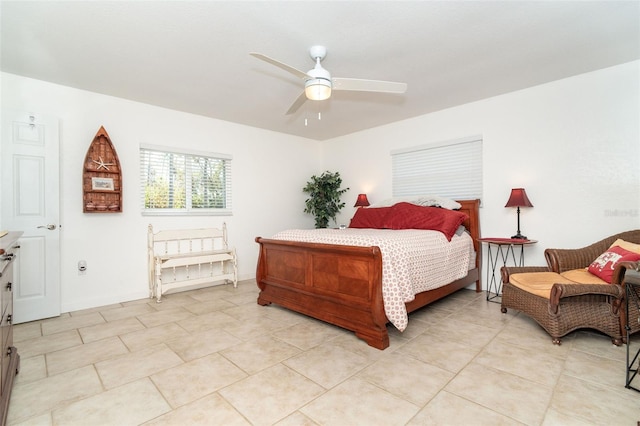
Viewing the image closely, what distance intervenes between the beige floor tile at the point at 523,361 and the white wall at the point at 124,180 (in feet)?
11.9

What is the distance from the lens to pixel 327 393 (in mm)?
1822

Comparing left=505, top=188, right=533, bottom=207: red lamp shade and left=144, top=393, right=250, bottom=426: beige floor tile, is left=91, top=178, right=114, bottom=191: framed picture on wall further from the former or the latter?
left=505, top=188, right=533, bottom=207: red lamp shade

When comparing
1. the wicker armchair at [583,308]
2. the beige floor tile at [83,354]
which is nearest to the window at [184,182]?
the beige floor tile at [83,354]

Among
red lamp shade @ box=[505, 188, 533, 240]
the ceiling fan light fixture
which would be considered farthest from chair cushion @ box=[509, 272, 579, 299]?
A: the ceiling fan light fixture

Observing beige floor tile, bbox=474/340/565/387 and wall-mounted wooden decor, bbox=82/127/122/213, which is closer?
beige floor tile, bbox=474/340/565/387

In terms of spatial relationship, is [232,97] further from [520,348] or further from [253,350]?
[520,348]

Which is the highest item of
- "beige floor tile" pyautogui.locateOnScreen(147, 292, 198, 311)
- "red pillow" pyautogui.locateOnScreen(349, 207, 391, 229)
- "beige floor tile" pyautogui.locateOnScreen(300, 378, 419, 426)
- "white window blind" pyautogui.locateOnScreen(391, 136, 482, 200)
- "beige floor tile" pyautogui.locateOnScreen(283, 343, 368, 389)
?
"white window blind" pyautogui.locateOnScreen(391, 136, 482, 200)

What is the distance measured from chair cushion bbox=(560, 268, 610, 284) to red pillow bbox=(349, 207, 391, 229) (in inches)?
78.2

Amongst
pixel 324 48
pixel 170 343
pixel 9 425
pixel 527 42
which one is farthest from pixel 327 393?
pixel 527 42

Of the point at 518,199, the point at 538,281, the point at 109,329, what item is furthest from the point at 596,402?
the point at 109,329

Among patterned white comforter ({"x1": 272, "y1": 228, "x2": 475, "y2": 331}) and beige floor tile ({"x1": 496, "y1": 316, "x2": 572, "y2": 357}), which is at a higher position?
patterned white comforter ({"x1": 272, "y1": 228, "x2": 475, "y2": 331})

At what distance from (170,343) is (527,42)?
394 centimetres

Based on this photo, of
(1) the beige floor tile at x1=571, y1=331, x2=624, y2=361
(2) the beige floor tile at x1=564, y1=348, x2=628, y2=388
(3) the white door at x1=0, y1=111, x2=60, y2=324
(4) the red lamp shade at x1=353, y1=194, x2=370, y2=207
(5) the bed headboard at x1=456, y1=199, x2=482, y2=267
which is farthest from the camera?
(4) the red lamp shade at x1=353, y1=194, x2=370, y2=207

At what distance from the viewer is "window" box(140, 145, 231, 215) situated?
4.10m
